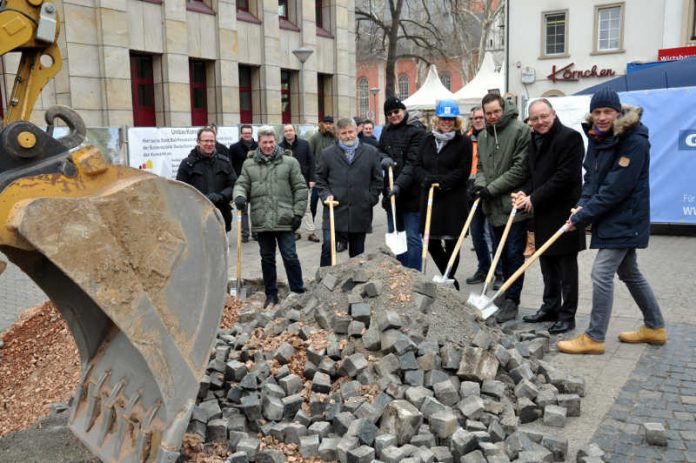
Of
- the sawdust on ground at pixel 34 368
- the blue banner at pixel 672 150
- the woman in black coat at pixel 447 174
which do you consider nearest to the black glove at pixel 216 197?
the sawdust on ground at pixel 34 368

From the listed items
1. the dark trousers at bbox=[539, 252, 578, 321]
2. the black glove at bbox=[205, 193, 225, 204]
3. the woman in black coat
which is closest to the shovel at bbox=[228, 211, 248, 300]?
the black glove at bbox=[205, 193, 225, 204]

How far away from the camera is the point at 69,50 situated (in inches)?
655

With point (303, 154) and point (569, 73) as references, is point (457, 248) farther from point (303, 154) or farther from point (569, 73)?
point (569, 73)

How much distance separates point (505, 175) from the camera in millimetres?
6746

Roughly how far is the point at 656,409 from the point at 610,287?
1280mm

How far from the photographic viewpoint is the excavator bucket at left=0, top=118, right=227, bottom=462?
2592 mm

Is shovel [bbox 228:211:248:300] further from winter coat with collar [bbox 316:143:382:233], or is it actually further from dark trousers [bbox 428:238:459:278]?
Answer: dark trousers [bbox 428:238:459:278]

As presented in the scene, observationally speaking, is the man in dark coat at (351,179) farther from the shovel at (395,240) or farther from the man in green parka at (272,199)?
the man in green parka at (272,199)

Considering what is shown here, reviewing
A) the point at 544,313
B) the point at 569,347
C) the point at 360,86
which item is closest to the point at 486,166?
the point at 544,313

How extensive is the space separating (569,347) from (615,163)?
1.61 metres

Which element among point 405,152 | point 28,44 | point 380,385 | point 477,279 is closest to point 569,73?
point 477,279

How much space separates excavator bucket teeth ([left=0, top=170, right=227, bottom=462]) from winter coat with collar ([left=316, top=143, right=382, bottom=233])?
13.4 ft

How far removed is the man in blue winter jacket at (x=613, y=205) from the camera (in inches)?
212

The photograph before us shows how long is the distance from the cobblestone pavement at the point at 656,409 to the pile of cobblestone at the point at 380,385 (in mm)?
286
